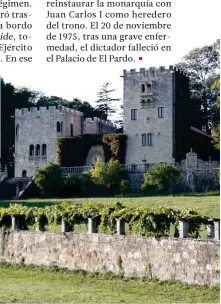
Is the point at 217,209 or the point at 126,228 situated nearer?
the point at 126,228

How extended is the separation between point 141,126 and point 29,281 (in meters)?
33.2

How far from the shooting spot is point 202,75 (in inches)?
2312

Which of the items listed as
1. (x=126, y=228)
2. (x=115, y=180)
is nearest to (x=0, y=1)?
(x=126, y=228)

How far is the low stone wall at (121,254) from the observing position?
1588cm

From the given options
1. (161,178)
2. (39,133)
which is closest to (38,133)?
(39,133)

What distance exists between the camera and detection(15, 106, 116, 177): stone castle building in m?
54.1

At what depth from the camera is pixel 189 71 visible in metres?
59.1

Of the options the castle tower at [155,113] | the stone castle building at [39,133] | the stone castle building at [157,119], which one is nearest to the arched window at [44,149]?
the stone castle building at [39,133]

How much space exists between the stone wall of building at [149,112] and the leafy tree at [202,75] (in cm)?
837

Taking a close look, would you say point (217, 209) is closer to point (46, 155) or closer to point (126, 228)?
point (126, 228)

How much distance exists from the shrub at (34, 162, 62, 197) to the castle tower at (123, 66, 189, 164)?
20.2ft

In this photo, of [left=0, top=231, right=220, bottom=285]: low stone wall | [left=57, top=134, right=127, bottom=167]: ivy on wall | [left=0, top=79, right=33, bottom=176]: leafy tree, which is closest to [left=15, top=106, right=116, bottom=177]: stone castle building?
[left=57, top=134, right=127, bottom=167]: ivy on wall

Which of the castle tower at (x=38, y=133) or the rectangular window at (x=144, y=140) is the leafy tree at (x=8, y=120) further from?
the rectangular window at (x=144, y=140)

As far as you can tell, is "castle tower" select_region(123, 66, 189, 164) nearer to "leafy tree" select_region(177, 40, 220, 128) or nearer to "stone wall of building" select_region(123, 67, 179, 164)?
"stone wall of building" select_region(123, 67, 179, 164)
